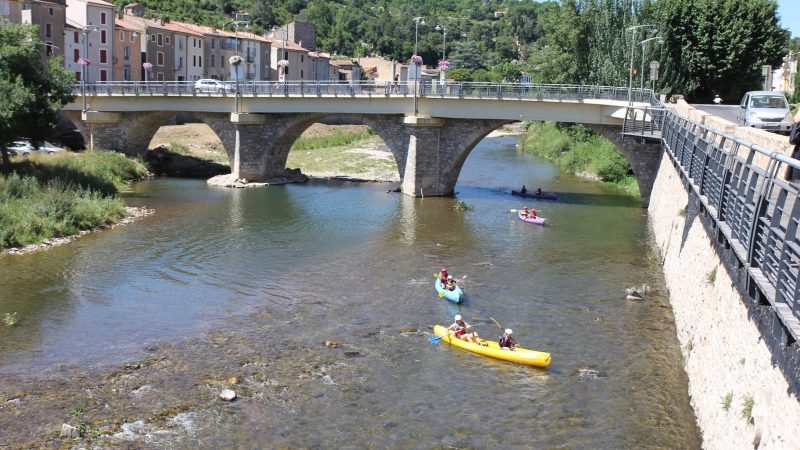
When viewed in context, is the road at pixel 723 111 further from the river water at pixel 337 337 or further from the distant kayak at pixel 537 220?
the distant kayak at pixel 537 220

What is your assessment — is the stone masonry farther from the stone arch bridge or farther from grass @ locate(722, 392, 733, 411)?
grass @ locate(722, 392, 733, 411)

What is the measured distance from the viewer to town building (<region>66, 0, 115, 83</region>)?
7412 cm

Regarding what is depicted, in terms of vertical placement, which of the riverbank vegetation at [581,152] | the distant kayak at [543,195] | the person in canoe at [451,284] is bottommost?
the person in canoe at [451,284]

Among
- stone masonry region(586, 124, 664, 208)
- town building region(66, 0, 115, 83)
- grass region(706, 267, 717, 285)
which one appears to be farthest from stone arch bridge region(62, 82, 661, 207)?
grass region(706, 267, 717, 285)

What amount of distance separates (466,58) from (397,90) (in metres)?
111

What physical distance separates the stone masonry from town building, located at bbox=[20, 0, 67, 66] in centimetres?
4680

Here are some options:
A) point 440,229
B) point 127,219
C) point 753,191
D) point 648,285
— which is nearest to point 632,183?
point 440,229

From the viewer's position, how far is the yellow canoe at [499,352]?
64.2ft

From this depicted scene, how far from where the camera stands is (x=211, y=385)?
18.1 metres

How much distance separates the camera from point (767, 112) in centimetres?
3056

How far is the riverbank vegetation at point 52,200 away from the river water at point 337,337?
4.91 ft

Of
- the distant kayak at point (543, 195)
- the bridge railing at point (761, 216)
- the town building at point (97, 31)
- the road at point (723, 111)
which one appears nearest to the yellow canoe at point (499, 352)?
the bridge railing at point (761, 216)

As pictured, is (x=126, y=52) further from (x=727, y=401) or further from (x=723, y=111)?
(x=727, y=401)

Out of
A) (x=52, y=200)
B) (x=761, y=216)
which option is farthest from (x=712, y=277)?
(x=52, y=200)
